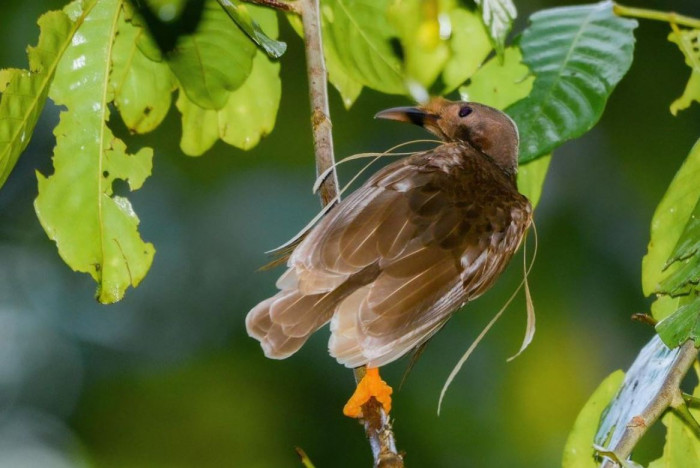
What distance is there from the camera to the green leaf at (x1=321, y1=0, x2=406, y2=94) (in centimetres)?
244

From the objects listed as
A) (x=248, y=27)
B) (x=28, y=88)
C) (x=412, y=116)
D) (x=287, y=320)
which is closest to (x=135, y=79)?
(x=28, y=88)

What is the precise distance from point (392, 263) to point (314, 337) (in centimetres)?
406

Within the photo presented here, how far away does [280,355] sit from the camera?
246cm

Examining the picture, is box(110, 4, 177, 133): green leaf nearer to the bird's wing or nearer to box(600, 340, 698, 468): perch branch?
the bird's wing

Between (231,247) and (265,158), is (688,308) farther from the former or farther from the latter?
(231,247)

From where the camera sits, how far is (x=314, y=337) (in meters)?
6.59

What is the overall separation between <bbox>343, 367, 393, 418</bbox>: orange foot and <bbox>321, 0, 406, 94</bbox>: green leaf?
2.29ft

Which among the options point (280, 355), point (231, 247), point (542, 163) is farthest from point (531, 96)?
point (231, 247)

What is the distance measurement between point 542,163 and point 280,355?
2.55ft

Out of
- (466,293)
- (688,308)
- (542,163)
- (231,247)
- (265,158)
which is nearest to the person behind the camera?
(688,308)

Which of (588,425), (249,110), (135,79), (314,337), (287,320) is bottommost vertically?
(314,337)

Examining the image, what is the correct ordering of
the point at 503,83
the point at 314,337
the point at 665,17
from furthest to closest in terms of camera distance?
the point at 314,337 < the point at 503,83 < the point at 665,17

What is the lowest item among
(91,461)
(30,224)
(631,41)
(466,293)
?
(91,461)

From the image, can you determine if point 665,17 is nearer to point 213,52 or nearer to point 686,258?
point 686,258
